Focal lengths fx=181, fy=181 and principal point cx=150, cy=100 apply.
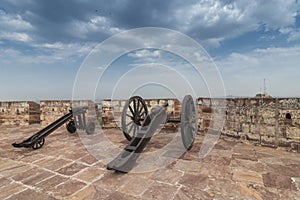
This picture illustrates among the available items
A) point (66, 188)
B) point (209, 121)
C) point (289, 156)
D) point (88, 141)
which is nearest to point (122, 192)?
point (66, 188)

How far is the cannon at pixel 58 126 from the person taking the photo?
3.62 metres

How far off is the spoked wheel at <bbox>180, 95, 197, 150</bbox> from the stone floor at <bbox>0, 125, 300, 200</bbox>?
0.74 feet

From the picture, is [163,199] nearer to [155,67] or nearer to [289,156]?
[289,156]

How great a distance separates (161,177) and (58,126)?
115 inches

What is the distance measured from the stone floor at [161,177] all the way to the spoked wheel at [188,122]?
0.74ft

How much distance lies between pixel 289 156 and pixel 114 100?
467 cm

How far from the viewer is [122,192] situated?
6.63 ft

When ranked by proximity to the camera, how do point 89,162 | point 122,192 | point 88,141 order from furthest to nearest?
1. point 88,141
2. point 89,162
3. point 122,192

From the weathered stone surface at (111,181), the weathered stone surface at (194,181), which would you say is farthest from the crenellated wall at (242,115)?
the weathered stone surface at (111,181)

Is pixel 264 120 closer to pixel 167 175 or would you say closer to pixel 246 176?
pixel 246 176

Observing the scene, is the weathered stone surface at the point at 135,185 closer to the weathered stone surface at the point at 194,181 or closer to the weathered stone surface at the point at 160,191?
the weathered stone surface at the point at 160,191

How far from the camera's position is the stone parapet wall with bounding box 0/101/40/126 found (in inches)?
276

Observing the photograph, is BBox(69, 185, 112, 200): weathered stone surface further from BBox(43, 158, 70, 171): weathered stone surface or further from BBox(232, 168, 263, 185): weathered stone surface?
BBox(232, 168, 263, 185): weathered stone surface

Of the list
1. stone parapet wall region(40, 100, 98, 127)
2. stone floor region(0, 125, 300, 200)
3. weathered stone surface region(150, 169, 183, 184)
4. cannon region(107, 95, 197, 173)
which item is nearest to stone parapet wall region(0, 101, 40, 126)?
stone parapet wall region(40, 100, 98, 127)
